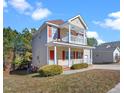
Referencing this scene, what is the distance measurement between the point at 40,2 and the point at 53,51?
7.90m

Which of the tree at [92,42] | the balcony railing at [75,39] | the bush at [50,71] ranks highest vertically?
the tree at [92,42]

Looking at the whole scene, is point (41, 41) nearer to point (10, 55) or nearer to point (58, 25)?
point (58, 25)

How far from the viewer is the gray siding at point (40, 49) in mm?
12680

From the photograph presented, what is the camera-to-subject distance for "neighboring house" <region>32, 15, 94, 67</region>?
12289mm

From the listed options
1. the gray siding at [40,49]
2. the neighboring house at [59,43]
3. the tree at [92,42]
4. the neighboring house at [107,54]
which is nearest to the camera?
the neighboring house at [59,43]

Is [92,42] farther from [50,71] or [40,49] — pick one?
[50,71]

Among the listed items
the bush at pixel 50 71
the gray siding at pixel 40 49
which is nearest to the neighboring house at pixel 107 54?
the gray siding at pixel 40 49

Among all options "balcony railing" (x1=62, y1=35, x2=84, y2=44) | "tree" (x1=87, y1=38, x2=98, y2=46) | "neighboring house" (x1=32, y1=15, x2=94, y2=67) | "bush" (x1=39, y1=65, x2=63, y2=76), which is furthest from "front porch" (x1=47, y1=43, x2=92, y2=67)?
"tree" (x1=87, y1=38, x2=98, y2=46)

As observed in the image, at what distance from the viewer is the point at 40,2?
4926mm

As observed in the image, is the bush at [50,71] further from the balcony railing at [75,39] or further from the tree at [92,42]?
the tree at [92,42]

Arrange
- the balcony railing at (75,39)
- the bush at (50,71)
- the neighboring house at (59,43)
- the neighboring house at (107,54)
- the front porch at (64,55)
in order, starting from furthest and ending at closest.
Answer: the neighboring house at (107,54)
the balcony railing at (75,39)
the neighboring house at (59,43)
the front porch at (64,55)
the bush at (50,71)

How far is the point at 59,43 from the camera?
11875 millimetres

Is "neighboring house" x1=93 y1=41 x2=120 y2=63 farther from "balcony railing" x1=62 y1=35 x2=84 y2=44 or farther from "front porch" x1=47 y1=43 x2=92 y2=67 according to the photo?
"balcony railing" x1=62 y1=35 x2=84 y2=44
